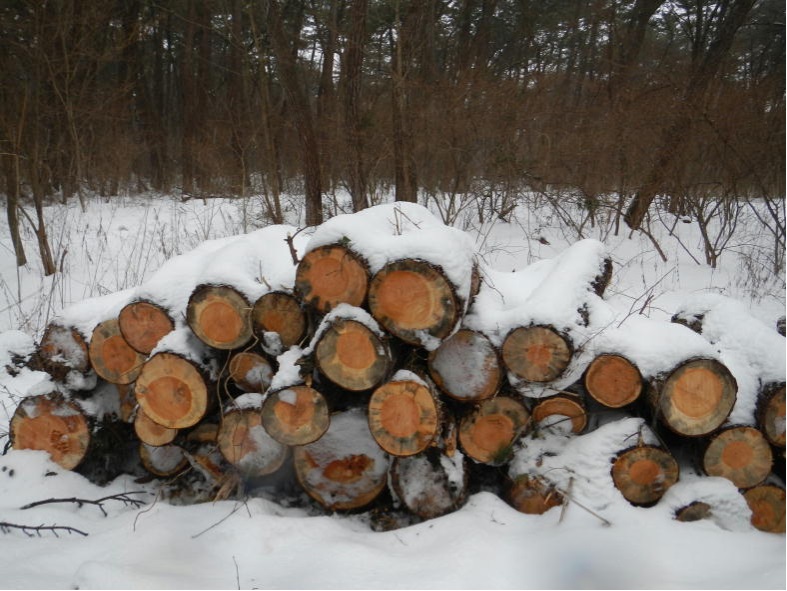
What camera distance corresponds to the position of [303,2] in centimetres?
1192

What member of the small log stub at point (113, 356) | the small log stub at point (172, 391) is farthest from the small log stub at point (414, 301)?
the small log stub at point (113, 356)

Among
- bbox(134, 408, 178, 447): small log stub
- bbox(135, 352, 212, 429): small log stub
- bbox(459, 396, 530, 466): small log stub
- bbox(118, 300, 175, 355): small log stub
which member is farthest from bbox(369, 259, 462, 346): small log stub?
bbox(134, 408, 178, 447): small log stub

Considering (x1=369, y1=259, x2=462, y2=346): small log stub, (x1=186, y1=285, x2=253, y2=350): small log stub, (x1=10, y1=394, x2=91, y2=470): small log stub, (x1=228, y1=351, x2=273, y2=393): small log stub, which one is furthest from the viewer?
(x1=10, y1=394, x2=91, y2=470): small log stub

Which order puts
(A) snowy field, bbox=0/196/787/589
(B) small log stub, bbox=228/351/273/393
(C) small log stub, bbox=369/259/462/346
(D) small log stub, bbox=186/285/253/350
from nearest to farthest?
(A) snowy field, bbox=0/196/787/589
(C) small log stub, bbox=369/259/462/346
(D) small log stub, bbox=186/285/253/350
(B) small log stub, bbox=228/351/273/393

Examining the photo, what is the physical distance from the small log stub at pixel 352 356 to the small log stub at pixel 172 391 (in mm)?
594

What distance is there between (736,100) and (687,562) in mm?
6091

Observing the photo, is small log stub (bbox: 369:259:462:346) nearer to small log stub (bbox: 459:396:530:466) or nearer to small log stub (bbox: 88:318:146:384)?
small log stub (bbox: 459:396:530:466)

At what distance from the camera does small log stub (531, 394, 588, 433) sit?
7.61ft

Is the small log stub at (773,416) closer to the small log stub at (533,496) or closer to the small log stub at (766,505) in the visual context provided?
the small log stub at (766,505)

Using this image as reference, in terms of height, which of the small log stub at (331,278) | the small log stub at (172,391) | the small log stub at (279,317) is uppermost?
the small log stub at (331,278)

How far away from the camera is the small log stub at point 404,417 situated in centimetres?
208

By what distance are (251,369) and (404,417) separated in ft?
2.56

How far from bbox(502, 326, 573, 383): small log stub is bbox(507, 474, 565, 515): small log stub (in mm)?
433

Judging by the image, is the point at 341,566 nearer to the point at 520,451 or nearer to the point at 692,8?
the point at 520,451
